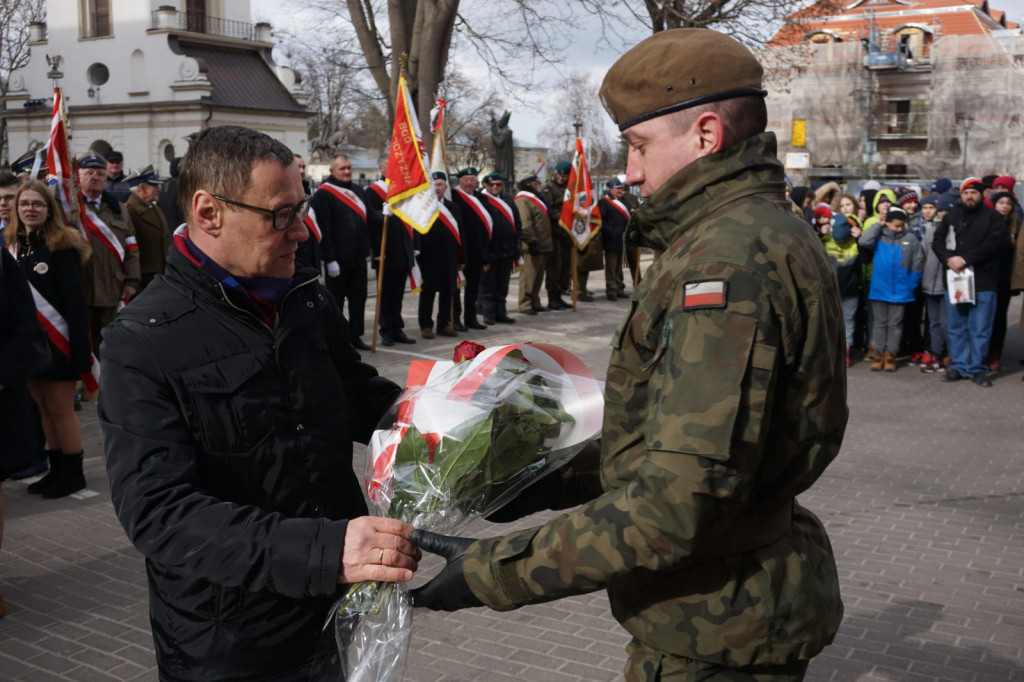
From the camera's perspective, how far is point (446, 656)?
4289 mm

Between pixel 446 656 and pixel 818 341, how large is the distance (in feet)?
9.67

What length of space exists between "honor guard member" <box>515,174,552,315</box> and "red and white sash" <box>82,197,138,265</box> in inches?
273

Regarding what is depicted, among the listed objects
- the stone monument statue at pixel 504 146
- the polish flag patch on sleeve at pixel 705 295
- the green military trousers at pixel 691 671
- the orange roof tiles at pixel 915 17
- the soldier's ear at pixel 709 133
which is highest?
the orange roof tiles at pixel 915 17

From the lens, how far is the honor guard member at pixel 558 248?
53.2ft

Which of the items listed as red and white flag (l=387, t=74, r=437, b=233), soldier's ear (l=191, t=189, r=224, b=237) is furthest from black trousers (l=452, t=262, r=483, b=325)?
soldier's ear (l=191, t=189, r=224, b=237)

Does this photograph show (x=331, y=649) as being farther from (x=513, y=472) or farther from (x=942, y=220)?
(x=942, y=220)

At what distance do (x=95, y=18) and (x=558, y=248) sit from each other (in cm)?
4768

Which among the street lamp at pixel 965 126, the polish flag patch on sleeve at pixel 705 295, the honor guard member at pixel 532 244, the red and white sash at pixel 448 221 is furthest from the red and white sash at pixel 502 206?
the street lamp at pixel 965 126

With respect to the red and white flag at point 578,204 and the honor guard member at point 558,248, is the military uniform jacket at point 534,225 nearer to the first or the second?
the honor guard member at point 558,248

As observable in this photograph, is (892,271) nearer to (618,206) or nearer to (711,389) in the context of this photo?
(618,206)

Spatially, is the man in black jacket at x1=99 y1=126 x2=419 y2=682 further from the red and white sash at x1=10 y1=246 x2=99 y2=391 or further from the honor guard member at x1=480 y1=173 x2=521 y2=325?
the honor guard member at x1=480 y1=173 x2=521 y2=325

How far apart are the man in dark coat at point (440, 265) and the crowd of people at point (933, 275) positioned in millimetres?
4675

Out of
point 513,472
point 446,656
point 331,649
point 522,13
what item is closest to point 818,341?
point 513,472

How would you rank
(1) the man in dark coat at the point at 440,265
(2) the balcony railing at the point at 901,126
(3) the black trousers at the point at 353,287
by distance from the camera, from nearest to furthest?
(3) the black trousers at the point at 353,287, (1) the man in dark coat at the point at 440,265, (2) the balcony railing at the point at 901,126
